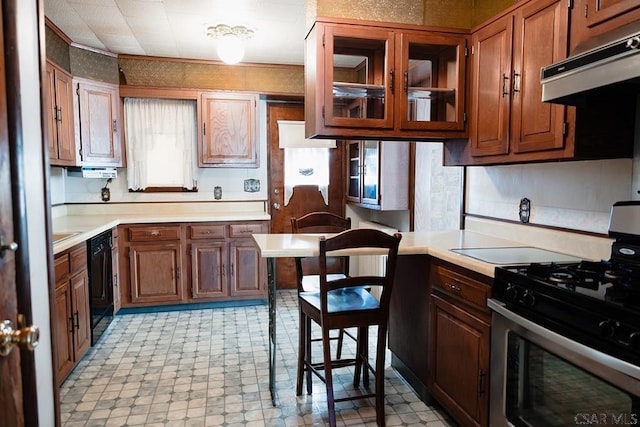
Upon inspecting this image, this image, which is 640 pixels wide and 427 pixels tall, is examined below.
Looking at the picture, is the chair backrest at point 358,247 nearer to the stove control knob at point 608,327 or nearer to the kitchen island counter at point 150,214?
the stove control knob at point 608,327

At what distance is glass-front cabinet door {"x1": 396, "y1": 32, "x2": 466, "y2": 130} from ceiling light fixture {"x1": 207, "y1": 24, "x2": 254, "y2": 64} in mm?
1435

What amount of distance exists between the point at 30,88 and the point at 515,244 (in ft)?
7.65

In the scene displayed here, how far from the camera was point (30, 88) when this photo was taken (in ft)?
4.03

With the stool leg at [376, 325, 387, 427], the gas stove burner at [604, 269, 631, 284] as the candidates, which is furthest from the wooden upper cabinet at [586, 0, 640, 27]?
the stool leg at [376, 325, 387, 427]

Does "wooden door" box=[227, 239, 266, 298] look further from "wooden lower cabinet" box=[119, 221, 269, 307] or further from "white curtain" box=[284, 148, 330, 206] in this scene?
"white curtain" box=[284, 148, 330, 206]

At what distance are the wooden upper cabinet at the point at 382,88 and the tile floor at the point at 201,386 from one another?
1.55 meters

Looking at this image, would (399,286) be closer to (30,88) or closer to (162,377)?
(162,377)

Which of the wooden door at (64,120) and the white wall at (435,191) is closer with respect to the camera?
the white wall at (435,191)

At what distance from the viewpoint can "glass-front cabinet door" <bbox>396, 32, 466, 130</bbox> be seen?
97.7 inches

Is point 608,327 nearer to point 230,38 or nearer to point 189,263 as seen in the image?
point 230,38

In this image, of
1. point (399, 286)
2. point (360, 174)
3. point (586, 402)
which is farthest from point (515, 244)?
point (360, 174)

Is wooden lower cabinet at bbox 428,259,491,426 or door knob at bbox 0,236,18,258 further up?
door knob at bbox 0,236,18,258

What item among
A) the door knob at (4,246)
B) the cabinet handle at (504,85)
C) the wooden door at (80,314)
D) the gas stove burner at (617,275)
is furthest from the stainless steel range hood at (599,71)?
the wooden door at (80,314)

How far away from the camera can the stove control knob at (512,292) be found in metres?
1.61
